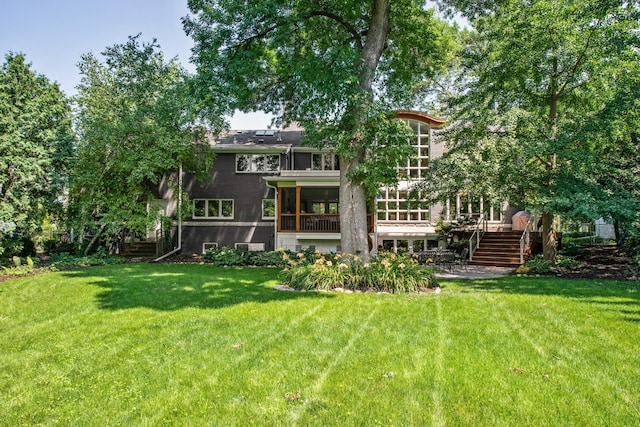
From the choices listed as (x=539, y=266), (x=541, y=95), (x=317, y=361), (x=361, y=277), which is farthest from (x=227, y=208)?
(x=317, y=361)

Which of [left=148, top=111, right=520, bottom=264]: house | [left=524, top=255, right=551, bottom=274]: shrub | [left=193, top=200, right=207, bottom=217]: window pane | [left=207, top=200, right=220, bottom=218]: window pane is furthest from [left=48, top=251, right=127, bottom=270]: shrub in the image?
[left=524, top=255, right=551, bottom=274]: shrub

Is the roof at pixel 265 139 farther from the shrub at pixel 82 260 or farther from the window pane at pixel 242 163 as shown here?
the shrub at pixel 82 260

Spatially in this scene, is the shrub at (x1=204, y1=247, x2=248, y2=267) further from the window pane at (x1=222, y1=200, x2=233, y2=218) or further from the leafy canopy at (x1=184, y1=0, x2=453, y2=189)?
the leafy canopy at (x1=184, y1=0, x2=453, y2=189)

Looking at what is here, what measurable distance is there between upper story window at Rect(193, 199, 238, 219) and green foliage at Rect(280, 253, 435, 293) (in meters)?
10.8

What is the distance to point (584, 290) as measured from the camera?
942cm

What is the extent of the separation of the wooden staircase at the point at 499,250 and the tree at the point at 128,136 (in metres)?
14.1

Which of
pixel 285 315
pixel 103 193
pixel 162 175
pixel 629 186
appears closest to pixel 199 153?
pixel 162 175

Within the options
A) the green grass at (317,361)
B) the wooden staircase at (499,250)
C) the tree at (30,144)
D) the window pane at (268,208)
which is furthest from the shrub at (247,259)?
the wooden staircase at (499,250)

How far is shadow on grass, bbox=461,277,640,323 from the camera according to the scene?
742cm

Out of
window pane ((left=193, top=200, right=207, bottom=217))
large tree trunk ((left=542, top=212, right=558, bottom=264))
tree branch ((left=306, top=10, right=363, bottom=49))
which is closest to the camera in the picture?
tree branch ((left=306, top=10, right=363, bottom=49))

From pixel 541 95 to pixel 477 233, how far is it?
665cm

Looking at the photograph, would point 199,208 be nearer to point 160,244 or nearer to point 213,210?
point 213,210

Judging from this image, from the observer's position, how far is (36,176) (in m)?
13.2

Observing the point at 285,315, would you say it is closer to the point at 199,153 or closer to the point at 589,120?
the point at 589,120
